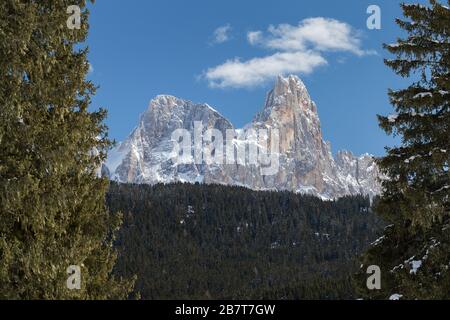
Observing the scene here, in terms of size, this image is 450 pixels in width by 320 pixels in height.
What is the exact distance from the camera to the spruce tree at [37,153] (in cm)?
1181

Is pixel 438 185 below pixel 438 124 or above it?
below

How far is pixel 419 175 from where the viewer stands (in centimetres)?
1473

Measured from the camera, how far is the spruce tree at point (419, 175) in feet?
46.3

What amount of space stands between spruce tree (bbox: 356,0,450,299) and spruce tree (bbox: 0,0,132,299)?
8196mm

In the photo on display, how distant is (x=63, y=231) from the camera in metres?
13.6

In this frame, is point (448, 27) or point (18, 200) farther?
point (448, 27)

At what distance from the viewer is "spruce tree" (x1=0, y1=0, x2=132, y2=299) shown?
11.8 metres

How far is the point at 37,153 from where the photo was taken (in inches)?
486

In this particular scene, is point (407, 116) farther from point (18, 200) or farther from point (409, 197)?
point (18, 200)

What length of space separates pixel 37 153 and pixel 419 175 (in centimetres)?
960

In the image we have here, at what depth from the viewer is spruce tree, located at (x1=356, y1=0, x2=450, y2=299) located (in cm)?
1412

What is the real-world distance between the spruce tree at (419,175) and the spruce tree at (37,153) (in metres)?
8.20

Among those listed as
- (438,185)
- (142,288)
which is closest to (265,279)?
(142,288)
